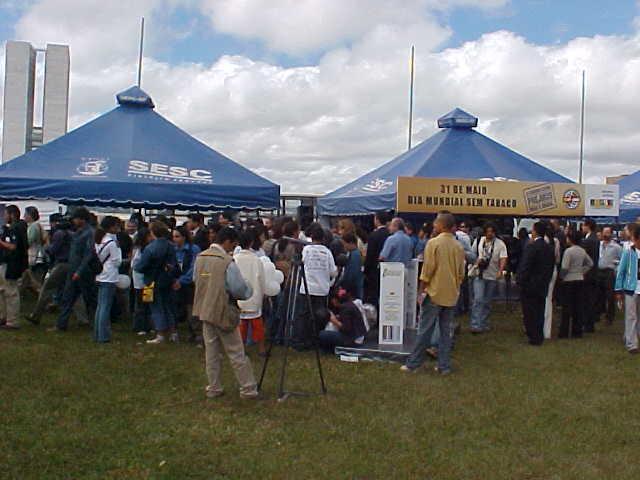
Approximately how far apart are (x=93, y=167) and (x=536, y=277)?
7500 mm

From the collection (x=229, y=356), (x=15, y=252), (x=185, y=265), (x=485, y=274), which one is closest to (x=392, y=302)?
(x=485, y=274)

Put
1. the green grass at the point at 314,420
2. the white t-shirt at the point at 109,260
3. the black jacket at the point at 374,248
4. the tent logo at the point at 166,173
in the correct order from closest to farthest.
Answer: the green grass at the point at 314,420
the white t-shirt at the point at 109,260
the black jacket at the point at 374,248
the tent logo at the point at 166,173

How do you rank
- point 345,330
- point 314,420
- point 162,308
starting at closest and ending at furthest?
point 314,420 < point 345,330 < point 162,308

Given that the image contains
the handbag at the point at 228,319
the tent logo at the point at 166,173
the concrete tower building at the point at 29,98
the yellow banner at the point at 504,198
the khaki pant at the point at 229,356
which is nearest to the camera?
the handbag at the point at 228,319

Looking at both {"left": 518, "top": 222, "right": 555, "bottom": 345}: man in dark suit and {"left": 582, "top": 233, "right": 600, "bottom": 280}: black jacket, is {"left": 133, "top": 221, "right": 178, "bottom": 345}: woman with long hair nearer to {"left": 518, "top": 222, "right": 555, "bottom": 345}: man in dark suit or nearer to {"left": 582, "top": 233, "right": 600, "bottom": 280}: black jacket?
{"left": 518, "top": 222, "right": 555, "bottom": 345}: man in dark suit

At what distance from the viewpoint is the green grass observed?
507 centimetres

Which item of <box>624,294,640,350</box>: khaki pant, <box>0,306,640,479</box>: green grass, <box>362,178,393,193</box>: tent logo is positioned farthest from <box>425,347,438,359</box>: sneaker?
<box>362,178,393,193</box>: tent logo

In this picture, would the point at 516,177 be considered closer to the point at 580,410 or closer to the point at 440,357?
the point at 440,357

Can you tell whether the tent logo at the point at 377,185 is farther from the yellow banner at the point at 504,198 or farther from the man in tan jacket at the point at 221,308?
the man in tan jacket at the point at 221,308

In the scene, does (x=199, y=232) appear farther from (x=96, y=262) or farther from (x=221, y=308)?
(x=221, y=308)

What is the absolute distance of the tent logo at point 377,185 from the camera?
14.7m

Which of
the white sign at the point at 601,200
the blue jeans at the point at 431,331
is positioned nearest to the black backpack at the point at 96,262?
the blue jeans at the point at 431,331

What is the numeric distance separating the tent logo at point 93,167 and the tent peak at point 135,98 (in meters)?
2.14

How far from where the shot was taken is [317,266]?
→ 880 cm
